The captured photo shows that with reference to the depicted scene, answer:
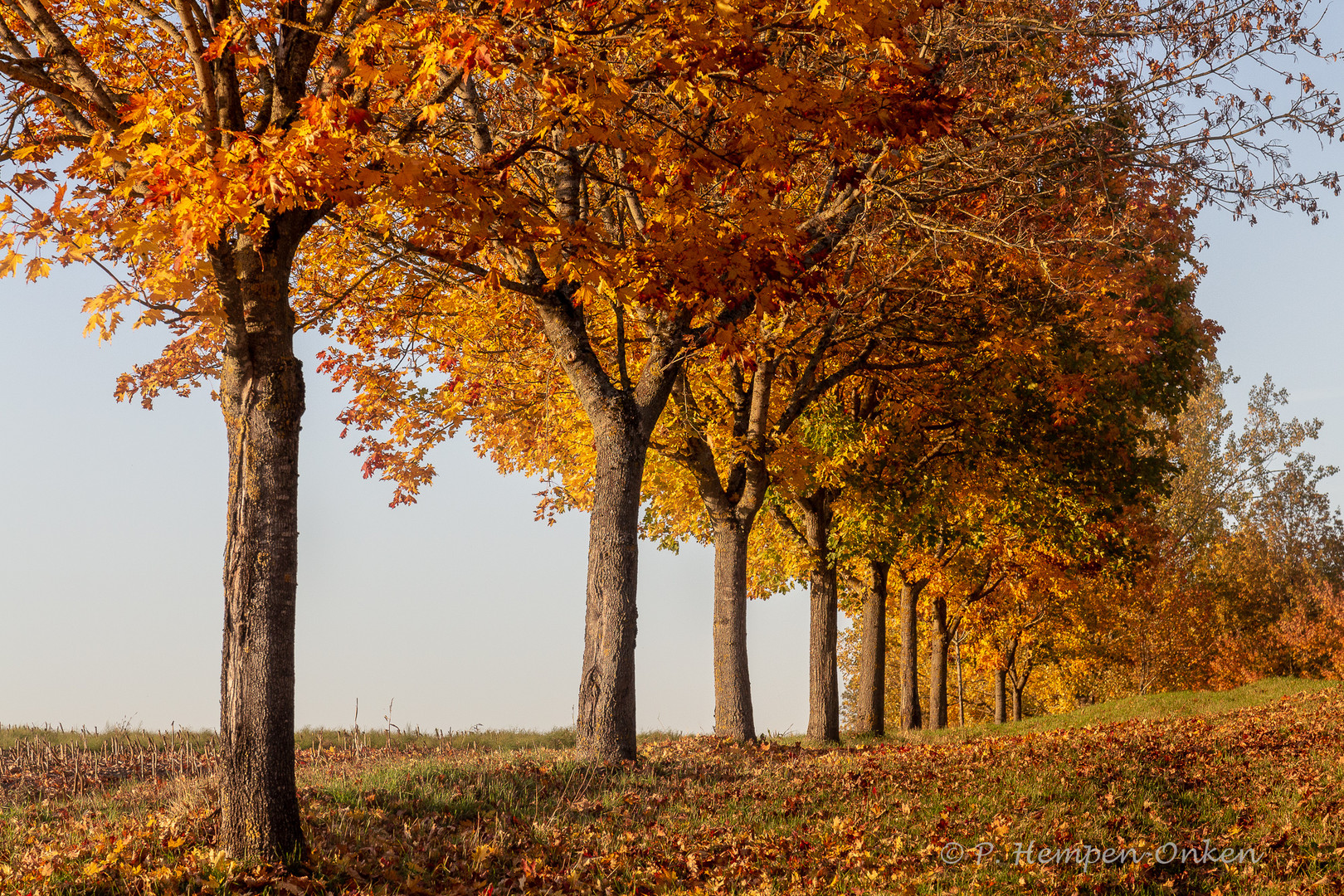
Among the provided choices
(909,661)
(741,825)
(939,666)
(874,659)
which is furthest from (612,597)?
(939,666)

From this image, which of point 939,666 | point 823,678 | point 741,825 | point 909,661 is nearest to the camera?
point 741,825

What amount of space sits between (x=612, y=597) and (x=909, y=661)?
44.3 feet

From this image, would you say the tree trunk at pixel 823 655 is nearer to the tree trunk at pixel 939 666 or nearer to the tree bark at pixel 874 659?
the tree bark at pixel 874 659

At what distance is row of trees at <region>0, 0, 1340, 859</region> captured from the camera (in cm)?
662

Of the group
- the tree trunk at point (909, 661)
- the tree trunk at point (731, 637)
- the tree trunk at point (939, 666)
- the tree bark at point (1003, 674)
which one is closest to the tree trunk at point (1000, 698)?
the tree bark at point (1003, 674)

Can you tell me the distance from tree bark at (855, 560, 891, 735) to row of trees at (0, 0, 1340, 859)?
0.08 m

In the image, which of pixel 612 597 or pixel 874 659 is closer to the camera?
pixel 612 597

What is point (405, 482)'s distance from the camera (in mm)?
16938

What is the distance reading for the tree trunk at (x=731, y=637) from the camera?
14328 millimetres

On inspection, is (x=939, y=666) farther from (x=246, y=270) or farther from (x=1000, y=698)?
(x=246, y=270)

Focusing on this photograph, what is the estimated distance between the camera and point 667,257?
8055mm

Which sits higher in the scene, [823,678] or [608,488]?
[608,488]

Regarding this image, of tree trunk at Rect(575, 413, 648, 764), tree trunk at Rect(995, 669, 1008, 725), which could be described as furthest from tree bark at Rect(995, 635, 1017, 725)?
tree trunk at Rect(575, 413, 648, 764)

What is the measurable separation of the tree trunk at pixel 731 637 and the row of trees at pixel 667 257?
0.05 m
